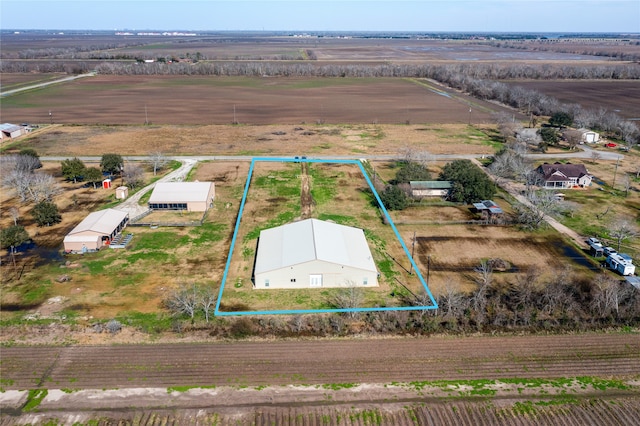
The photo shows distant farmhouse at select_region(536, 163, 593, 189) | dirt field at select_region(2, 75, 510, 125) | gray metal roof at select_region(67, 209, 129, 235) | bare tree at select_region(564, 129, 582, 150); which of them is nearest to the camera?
gray metal roof at select_region(67, 209, 129, 235)

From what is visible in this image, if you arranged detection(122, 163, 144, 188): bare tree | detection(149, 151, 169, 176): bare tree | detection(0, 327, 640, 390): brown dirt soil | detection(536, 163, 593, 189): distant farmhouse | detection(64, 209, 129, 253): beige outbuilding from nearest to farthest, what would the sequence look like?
detection(0, 327, 640, 390): brown dirt soil → detection(64, 209, 129, 253): beige outbuilding → detection(122, 163, 144, 188): bare tree → detection(536, 163, 593, 189): distant farmhouse → detection(149, 151, 169, 176): bare tree

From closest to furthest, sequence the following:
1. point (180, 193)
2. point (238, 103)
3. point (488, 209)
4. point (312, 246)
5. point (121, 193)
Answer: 1. point (312, 246)
2. point (488, 209)
3. point (180, 193)
4. point (121, 193)
5. point (238, 103)

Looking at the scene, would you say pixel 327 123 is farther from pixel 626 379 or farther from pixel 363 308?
pixel 626 379

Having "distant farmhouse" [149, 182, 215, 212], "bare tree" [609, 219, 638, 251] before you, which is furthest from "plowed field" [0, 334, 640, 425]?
"distant farmhouse" [149, 182, 215, 212]

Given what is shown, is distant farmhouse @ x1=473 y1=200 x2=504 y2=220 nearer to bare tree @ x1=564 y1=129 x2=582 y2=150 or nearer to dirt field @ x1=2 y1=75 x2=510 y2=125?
bare tree @ x1=564 y1=129 x2=582 y2=150

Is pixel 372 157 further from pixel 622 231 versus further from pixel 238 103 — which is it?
pixel 238 103

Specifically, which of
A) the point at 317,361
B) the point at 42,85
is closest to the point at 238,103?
the point at 42,85
